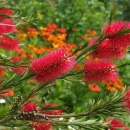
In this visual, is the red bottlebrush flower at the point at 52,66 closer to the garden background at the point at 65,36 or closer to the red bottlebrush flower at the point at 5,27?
the red bottlebrush flower at the point at 5,27

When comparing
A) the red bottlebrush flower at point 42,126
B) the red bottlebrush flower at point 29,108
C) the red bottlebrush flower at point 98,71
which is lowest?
the red bottlebrush flower at point 42,126

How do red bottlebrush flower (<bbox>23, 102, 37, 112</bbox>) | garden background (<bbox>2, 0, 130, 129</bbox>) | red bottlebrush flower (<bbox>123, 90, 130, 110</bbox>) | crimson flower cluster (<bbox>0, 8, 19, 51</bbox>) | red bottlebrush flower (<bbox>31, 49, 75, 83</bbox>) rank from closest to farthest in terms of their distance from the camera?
red bottlebrush flower (<bbox>31, 49, 75, 83</bbox>) < red bottlebrush flower (<bbox>123, 90, 130, 110</bbox>) < red bottlebrush flower (<bbox>23, 102, 37, 112</bbox>) < crimson flower cluster (<bbox>0, 8, 19, 51</bbox>) < garden background (<bbox>2, 0, 130, 129</bbox>)

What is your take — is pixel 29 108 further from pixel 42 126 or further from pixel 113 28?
pixel 113 28

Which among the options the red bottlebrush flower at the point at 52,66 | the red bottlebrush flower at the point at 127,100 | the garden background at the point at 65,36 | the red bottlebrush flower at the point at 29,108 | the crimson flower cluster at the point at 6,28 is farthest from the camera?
the garden background at the point at 65,36

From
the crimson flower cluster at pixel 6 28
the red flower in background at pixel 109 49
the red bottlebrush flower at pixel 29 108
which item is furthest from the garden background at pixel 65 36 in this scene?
the red flower in background at pixel 109 49

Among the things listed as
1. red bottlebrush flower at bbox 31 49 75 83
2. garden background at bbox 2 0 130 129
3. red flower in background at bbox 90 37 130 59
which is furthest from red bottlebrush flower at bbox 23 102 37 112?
garden background at bbox 2 0 130 129

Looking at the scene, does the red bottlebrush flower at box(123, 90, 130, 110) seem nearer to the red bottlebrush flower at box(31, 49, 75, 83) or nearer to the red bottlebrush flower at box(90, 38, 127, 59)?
the red bottlebrush flower at box(90, 38, 127, 59)

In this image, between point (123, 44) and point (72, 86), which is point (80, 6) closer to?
point (72, 86)
